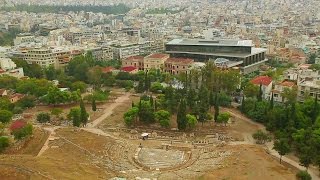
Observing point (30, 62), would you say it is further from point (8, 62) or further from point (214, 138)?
point (214, 138)

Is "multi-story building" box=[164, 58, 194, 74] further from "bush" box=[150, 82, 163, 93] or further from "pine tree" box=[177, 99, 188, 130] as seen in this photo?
"pine tree" box=[177, 99, 188, 130]

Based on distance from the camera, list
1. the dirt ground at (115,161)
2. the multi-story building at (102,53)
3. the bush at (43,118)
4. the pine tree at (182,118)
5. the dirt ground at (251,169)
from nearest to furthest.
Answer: the dirt ground at (115,161) → the dirt ground at (251,169) → the pine tree at (182,118) → the bush at (43,118) → the multi-story building at (102,53)

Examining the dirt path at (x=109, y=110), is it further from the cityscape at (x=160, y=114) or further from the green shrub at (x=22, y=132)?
the green shrub at (x=22, y=132)

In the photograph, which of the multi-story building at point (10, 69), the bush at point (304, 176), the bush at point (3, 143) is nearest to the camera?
the bush at point (304, 176)

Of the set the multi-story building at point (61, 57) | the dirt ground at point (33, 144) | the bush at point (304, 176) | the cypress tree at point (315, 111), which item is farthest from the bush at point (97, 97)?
the bush at point (304, 176)

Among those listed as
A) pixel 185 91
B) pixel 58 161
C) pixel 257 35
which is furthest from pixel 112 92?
pixel 257 35

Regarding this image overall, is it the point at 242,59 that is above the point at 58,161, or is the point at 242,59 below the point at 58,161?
above

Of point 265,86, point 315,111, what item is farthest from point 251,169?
point 265,86

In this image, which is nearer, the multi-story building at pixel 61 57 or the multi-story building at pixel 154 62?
the multi-story building at pixel 154 62
